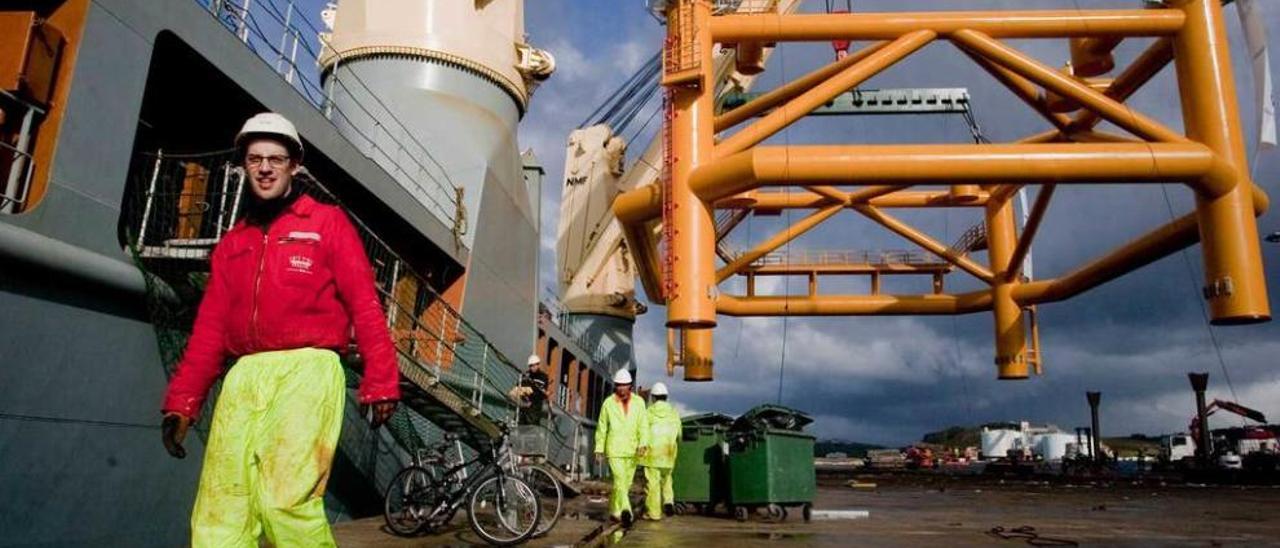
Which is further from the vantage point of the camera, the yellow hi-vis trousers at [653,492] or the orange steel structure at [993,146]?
the orange steel structure at [993,146]

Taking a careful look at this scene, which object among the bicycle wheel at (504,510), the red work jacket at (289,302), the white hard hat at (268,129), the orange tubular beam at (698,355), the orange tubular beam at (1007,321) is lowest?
the bicycle wheel at (504,510)

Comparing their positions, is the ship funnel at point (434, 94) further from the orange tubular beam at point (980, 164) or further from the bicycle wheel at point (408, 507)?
the bicycle wheel at point (408, 507)

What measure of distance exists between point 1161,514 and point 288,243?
12.3 meters

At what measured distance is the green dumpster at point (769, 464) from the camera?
9.66 m

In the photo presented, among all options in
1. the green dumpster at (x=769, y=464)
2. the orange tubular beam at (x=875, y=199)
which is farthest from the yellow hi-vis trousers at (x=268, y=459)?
the orange tubular beam at (x=875, y=199)

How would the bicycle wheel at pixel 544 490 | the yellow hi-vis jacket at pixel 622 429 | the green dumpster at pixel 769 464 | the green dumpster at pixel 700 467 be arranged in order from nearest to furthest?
the bicycle wheel at pixel 544 490, the yellow hi-vis jacket at pixel 622 429, the green dumpster at pixel 769 464, the green dumpster at pixel 700 467

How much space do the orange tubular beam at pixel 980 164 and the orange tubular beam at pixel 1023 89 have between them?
6.96 ft

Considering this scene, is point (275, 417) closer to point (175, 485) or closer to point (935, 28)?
point (175, 485)

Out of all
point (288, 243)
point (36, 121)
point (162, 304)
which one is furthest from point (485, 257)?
point (288, 243)

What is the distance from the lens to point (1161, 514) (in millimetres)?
11320

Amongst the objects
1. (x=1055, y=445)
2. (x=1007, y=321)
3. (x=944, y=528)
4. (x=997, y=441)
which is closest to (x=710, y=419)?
(x=944, y=528)

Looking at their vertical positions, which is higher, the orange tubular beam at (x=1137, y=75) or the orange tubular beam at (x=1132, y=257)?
the orange tubular beam at (x=1137, y=75)

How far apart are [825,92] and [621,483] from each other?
6.29 metres

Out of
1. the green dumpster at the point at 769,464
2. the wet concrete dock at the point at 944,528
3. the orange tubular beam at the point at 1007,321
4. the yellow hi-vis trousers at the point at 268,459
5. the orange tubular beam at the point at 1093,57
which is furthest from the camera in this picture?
the orange tubular beam at the point at 1007,321
